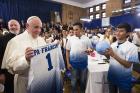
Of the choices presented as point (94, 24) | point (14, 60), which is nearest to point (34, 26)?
point (14, 60)

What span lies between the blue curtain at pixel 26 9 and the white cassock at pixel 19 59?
9549 mm

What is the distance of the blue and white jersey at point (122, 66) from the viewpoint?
2.97 metres

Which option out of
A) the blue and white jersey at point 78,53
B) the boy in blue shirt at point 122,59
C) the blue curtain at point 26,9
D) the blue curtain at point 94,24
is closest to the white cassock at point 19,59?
the boy in blue shirt at point 122,59

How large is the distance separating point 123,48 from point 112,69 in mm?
422

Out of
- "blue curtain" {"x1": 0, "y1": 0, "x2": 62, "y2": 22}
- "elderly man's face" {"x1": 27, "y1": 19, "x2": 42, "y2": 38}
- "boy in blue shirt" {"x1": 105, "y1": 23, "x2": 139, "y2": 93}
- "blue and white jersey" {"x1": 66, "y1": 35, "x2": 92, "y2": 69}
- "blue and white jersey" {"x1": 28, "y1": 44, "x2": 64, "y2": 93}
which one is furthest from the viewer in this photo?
"blue curtain" {"x1": 0, "y1": 0, "x2": 62, "y2": 22}

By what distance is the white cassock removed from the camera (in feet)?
8.25

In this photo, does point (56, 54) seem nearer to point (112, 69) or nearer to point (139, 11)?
point (112, 69)

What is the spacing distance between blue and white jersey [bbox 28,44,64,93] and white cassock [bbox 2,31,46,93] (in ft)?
0.47

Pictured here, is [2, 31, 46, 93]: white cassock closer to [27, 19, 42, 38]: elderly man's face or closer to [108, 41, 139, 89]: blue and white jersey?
[27, 19, 42, 38]: elderly man's face

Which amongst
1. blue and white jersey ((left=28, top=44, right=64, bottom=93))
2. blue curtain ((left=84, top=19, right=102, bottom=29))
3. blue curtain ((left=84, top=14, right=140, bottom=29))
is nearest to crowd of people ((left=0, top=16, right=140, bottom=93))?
blue and white jersey ((left=28, top=44, right=64, bottom=93))

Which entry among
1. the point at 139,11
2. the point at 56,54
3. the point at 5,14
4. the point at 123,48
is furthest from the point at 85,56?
the point at 5,14

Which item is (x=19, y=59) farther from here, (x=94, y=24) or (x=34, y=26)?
(x=94, y=24)

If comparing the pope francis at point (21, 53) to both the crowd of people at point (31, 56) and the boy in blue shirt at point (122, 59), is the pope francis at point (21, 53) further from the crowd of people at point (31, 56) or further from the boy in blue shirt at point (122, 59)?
the boy in blue shirt at point (122, 59)

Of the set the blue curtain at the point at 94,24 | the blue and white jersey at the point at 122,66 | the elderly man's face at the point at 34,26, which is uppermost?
the elderly man's face at the point at 34,26
